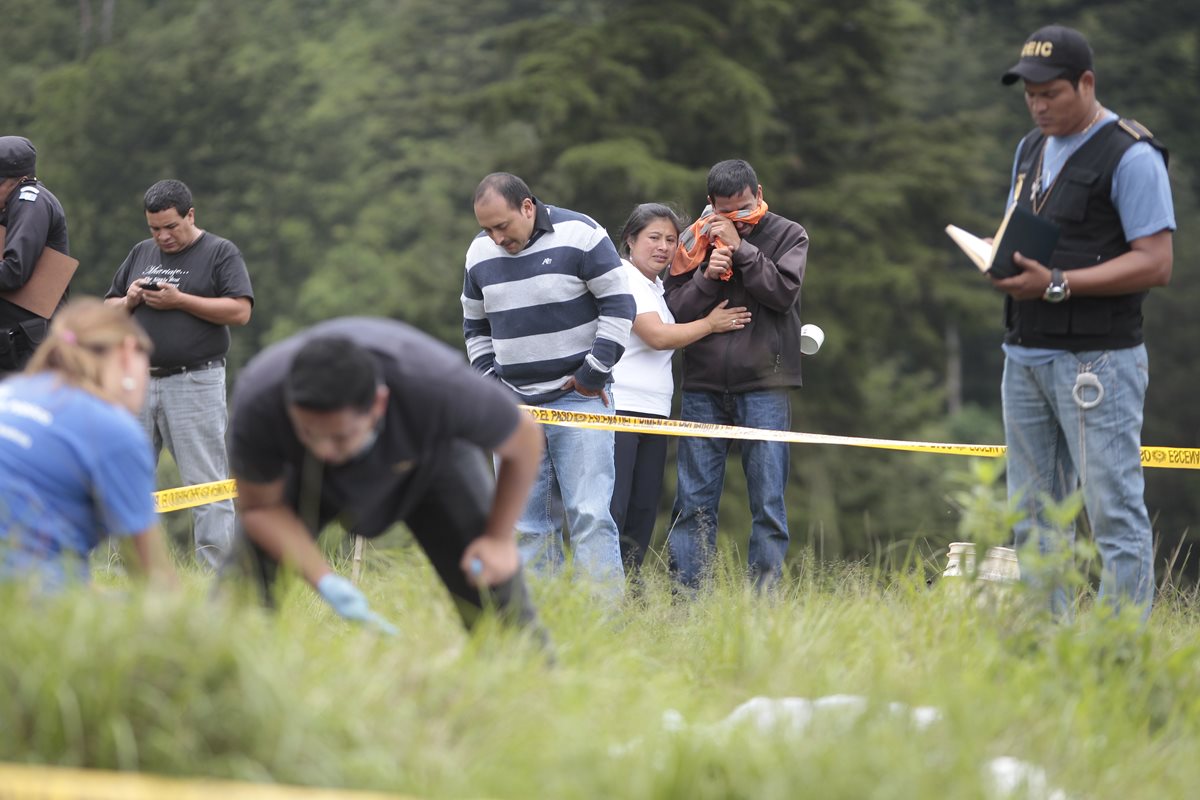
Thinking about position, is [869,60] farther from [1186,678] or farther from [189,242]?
[1186,678]

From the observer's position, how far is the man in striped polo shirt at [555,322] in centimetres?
676

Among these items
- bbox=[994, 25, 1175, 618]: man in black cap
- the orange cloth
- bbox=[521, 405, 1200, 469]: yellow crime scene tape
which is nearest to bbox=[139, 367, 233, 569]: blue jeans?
bbox=[521, 405, 1200, 469]: yellow crime scene tape

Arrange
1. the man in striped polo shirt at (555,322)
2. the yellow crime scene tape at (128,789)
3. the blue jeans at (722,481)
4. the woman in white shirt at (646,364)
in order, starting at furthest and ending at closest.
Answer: the woman in white shirt at (646,364) → the blue jeans at (722,481) → the man in striped polo shirt at (555,322) → the yellow crime scene tape at (128,789)

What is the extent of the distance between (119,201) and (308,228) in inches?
148

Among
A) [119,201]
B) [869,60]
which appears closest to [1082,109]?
[869,60]

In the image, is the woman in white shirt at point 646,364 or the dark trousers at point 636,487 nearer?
the woman in white shirt at point 646,364

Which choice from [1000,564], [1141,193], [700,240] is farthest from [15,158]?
[1141,193]

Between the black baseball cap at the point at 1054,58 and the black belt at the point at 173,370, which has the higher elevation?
the black baseball cap at the point at 1054,58

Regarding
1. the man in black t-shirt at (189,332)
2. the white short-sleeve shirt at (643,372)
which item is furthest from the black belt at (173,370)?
the white short-sleeve shirt at (643,372)

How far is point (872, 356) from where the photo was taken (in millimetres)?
25750

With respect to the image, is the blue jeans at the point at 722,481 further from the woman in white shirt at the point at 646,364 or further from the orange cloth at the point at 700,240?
the orange cloth at the point at 700,240

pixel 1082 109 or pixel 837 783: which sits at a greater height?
pixel 1082 109

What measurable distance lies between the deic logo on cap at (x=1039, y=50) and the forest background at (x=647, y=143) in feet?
36.0

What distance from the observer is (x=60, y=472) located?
4.01 meters
